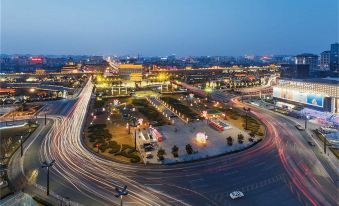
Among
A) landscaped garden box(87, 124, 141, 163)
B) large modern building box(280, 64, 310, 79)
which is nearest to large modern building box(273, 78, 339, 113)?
landscaped garden box(87, 124, 141, 163)

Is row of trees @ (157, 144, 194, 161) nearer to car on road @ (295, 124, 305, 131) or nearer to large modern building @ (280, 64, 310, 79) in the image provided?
car on road @ (295, 124, 305, 131)

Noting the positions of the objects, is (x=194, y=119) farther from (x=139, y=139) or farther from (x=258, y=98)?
(x=258, y=98)

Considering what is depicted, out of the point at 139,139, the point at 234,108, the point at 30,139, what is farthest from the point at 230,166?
the point at 234,108

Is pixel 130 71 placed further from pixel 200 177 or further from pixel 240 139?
pixel 200 177

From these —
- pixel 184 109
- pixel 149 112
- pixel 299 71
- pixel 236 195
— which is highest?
pixel 299 71

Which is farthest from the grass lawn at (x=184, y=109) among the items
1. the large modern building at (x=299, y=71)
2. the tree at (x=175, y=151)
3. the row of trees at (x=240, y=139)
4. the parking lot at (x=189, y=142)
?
the large modern building at (x=299, y=71)

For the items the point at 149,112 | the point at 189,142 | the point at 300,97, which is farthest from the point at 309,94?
the point at 189,142
